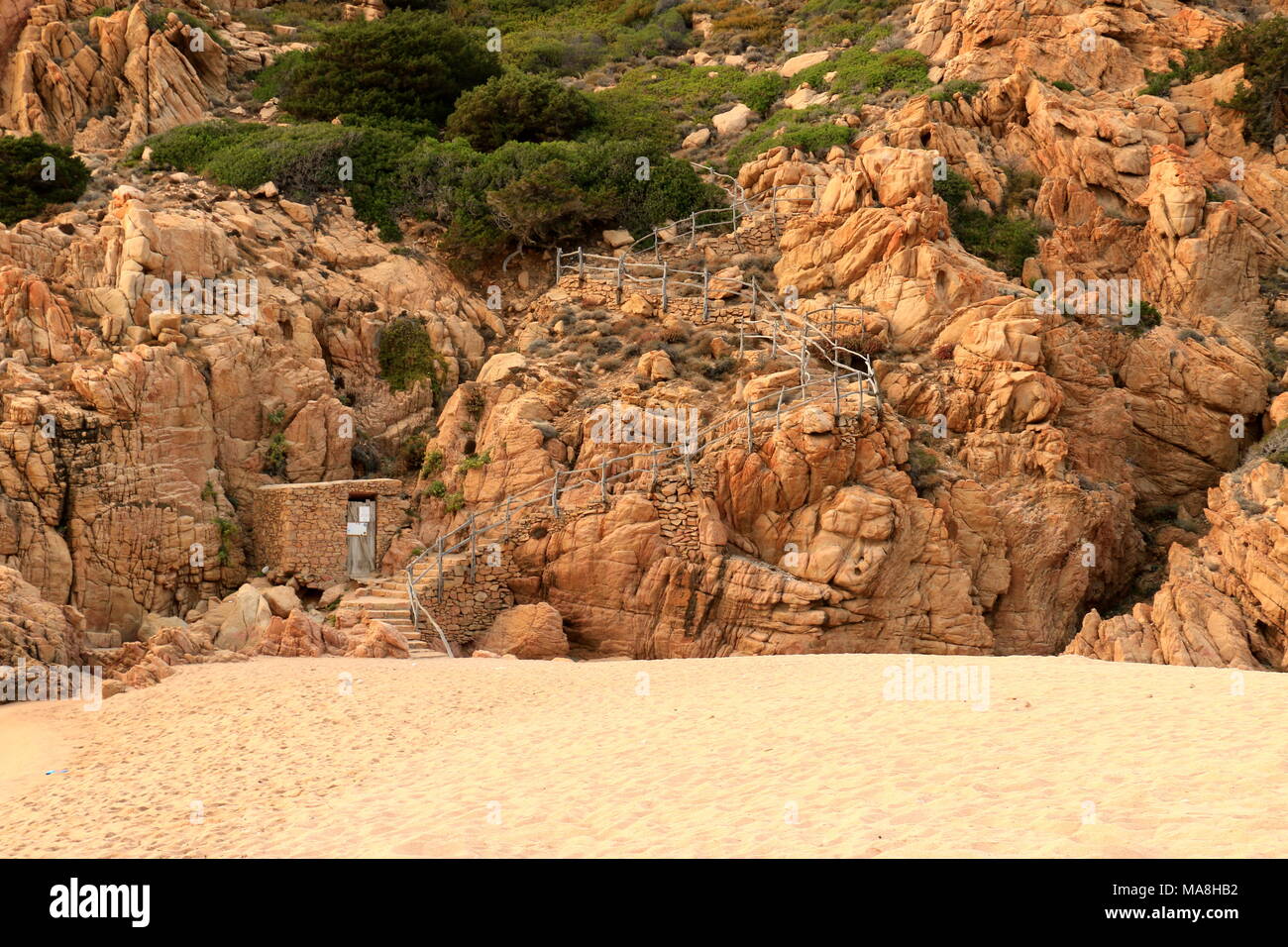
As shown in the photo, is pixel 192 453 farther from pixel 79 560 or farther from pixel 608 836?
pixel 608 836

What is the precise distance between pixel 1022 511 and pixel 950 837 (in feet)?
53.8

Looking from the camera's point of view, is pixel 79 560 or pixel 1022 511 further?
pixel 1022 511

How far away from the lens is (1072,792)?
7504mm

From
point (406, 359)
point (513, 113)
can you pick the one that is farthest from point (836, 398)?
point (513, 113)

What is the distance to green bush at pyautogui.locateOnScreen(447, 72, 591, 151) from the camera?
3369 centimetres

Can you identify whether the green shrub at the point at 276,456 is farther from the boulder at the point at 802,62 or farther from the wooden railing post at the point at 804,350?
the boulder at the point at 802,62

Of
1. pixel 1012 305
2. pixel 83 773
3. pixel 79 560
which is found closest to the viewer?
pixel 83 773

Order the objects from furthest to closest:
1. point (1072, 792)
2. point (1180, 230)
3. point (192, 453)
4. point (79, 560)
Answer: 1. point (1180, 230)
2. point (192, 453)
3. point (79, 560)
4. point (1072, 792)

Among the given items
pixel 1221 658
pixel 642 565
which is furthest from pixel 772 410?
pixel 1221 658

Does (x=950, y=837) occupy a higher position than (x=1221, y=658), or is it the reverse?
(x=950, y=837)

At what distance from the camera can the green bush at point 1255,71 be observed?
2947 centimetres

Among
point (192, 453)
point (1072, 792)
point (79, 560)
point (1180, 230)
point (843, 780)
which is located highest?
point (1180, 230)

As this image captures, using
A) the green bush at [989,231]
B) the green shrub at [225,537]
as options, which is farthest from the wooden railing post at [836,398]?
the green shrub at [225,537]

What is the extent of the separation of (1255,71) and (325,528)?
99.0 ft
